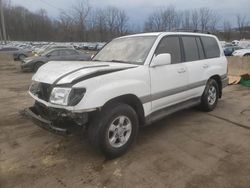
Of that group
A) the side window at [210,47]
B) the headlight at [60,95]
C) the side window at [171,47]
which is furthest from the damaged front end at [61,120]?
the side window at [210,47]

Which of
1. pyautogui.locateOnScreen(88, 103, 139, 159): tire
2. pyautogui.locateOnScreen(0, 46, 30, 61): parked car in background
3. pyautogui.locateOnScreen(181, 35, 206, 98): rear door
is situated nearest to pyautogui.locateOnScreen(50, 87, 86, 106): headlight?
pyautogui.locateOnScreen(88, 103, 139, 159): tire

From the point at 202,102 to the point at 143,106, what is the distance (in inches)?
93.8

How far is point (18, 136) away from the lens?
5.17 meters

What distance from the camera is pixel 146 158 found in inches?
164

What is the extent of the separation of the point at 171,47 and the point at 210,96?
1.98m

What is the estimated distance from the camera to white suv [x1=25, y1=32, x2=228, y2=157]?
377 cm

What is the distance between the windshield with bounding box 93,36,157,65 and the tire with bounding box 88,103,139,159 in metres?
0.97

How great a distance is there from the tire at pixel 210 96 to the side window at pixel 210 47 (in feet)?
2.01

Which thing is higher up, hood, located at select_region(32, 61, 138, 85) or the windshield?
the windshield

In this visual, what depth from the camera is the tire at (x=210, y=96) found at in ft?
20.7

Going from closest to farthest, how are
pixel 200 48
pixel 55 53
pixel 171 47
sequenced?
pixel 171 47 < pixel 200 48 < pixel 55 53

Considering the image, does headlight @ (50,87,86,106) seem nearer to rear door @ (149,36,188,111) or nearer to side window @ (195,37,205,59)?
rear door @ (149,36,188,111)

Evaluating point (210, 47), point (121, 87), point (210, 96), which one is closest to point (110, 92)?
point (121, 87)

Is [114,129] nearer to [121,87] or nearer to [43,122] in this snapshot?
[121,87]
